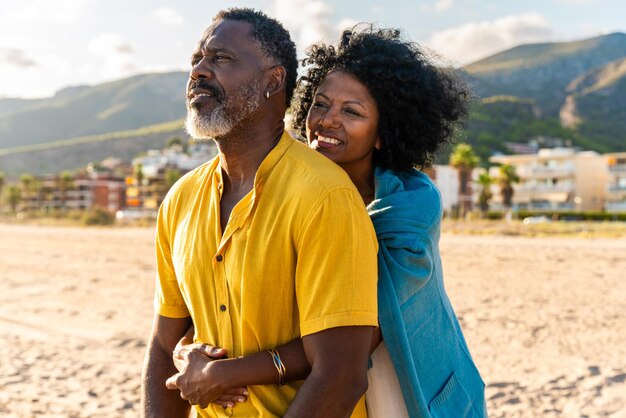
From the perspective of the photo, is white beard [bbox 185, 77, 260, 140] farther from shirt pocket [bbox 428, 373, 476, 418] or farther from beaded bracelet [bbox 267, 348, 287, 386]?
shirt pocket [bbox 428, 373, 476, 418]

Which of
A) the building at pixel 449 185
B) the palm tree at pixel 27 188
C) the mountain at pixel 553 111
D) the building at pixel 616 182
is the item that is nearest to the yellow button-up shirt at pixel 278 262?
the building at pixel 449 185

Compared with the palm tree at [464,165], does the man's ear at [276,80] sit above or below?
above

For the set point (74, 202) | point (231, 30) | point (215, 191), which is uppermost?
point (231, 30)

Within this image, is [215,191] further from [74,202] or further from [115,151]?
[115,151]

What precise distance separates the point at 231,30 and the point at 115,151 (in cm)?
16155

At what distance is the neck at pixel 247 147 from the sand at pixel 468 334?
4.68 m

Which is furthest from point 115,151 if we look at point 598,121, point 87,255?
point 87,255

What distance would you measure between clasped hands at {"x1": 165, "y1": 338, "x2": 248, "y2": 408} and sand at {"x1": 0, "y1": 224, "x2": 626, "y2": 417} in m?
4.52

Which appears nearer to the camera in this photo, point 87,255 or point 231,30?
point 231,30

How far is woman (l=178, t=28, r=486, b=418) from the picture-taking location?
206 cm

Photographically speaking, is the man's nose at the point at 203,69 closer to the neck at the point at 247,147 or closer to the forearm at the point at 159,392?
the neck at the point at 247,147

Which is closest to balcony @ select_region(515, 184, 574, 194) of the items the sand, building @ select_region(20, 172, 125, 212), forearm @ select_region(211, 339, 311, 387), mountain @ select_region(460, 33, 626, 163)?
mountain @ select_region(460, 33, 626, 163)

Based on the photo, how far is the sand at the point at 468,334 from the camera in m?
6.64

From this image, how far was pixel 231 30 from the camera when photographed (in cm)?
209
